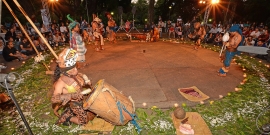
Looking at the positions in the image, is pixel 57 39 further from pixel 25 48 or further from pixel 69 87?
pixel 69 87

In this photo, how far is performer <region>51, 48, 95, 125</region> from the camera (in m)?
3.30

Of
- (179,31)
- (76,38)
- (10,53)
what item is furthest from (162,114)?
(179,31)

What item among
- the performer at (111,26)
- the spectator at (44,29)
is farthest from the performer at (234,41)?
the spectator at (44,29)

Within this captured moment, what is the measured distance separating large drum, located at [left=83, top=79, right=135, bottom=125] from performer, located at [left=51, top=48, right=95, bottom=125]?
479mm

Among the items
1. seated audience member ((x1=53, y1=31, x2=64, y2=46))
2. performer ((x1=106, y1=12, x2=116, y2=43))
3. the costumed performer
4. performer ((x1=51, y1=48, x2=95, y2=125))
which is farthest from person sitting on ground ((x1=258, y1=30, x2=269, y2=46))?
seated audience member ((x1=53, y1=31, x2=64, y2=46))

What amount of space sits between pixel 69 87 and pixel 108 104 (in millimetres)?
964

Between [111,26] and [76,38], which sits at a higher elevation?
[111,26]

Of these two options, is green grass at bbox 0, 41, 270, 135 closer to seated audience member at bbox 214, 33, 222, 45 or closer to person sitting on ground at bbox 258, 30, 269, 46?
person sitting on ground at bbox 258, 30, 269, 46

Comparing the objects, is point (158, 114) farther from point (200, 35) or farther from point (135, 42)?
point (135, 42)

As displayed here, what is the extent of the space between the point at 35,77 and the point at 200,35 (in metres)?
8.99

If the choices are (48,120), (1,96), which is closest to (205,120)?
→ (48,120)

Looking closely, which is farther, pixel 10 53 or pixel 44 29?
pixel 44 29

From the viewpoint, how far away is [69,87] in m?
3.48

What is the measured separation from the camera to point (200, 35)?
9.97 meters
